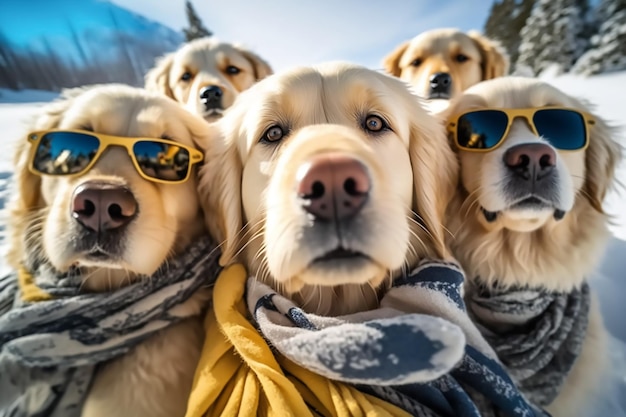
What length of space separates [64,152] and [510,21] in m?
32.0

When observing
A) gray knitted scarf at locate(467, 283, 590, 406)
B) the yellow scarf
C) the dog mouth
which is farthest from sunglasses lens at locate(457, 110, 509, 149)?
the yellow scarf

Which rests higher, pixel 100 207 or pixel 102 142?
pixel 102 142

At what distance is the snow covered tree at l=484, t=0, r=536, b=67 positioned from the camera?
80.1ft

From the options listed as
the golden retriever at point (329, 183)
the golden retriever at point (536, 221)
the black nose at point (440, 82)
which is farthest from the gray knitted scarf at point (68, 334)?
the black nose at point (440, 82)

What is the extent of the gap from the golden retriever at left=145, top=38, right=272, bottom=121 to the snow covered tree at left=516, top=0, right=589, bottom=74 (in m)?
21.4

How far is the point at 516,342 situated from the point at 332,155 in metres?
1.52

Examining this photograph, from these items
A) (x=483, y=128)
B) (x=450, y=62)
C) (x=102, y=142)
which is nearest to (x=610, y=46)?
(x=450, y=62)

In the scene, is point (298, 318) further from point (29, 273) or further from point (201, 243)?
point (29, 273)

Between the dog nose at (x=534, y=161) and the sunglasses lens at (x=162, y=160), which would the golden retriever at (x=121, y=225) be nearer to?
the sunglasses lens at (x=162, y=160)

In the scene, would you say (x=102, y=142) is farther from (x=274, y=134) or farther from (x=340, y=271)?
(x=340, y=271)

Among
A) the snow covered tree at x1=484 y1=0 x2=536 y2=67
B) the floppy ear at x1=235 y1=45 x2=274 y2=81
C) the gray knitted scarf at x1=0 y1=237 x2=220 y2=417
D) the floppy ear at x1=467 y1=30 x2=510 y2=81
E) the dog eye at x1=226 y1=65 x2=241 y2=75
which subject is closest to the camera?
the gray knitted scarf at x1=0 y1=237 x2=220 y2=417

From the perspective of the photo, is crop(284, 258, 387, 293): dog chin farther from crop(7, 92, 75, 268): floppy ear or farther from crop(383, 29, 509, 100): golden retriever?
crop(383, 29, 509, 100): golden retriever

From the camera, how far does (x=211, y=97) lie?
11.2 ft

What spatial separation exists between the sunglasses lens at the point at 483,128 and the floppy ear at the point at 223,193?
1252 mm
